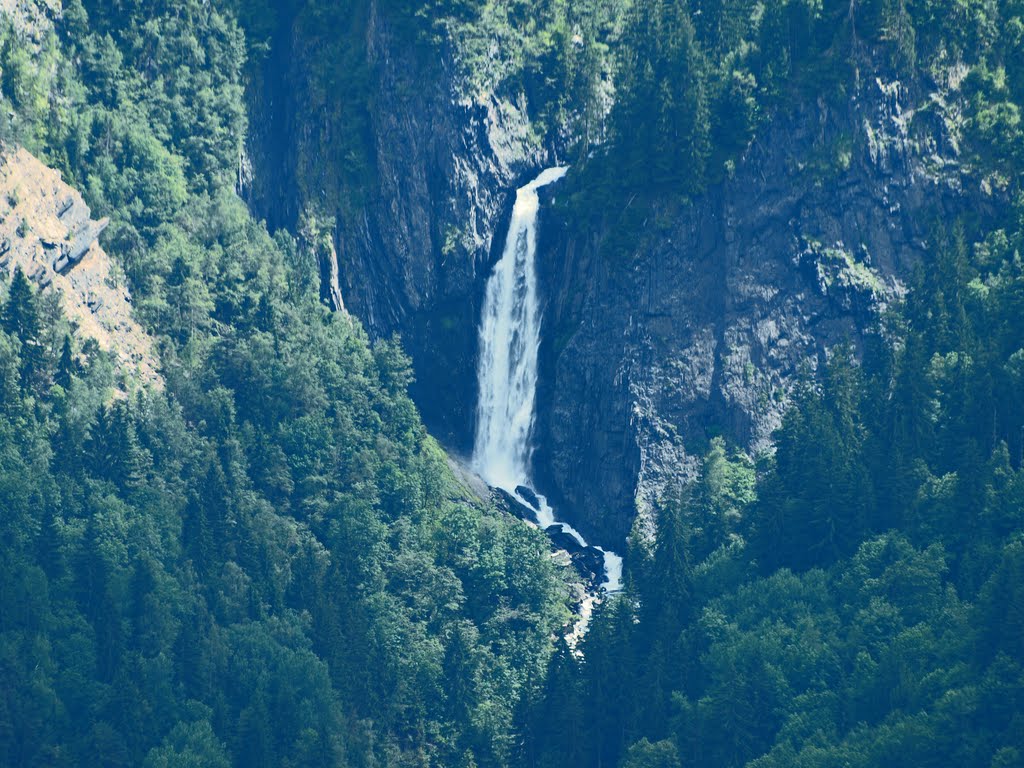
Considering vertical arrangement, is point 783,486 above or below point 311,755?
above

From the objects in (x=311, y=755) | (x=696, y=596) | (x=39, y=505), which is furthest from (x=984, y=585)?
(x=39, y=505)

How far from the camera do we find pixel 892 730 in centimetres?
17950

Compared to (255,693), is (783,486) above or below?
above

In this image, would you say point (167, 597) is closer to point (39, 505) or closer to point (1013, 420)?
point (39, 505)

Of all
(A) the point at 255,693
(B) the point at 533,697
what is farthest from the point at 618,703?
(A) the point at 255,693

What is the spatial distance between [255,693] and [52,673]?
10.5 meters

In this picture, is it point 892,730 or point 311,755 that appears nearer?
point 892,730

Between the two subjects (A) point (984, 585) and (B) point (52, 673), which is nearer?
(A) point (984, 585)

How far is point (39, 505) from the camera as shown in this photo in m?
199

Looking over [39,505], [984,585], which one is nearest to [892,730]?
[984,585]

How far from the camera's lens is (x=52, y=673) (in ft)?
636

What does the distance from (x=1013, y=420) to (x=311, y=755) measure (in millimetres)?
39724

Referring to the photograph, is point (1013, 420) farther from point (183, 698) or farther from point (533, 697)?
point (183, 698)

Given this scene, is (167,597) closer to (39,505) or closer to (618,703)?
(39,505)
